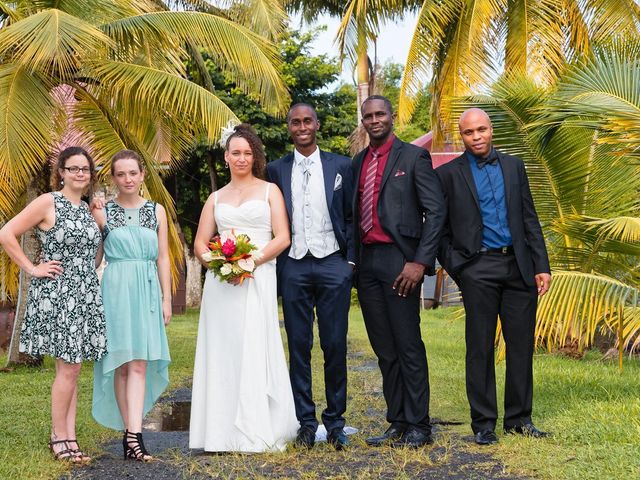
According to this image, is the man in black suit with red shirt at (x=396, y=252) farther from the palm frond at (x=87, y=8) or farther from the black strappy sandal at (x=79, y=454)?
the palm frond at (x=87, y=8)

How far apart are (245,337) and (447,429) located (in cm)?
180

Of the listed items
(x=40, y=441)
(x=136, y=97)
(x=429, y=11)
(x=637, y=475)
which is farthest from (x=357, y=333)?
(x=637, y=475)

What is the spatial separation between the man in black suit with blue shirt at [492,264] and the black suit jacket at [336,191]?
0.67 meters

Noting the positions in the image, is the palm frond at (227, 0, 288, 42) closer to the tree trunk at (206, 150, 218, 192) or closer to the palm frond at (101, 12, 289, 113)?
the palm frond at (101, 12, 289, 113)

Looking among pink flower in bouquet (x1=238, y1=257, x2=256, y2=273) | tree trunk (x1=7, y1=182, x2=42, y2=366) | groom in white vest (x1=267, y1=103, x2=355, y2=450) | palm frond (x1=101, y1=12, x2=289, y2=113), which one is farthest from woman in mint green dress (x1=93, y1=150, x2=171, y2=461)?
tree trunk (x1=7, y1=182, x2=42, y2=366)

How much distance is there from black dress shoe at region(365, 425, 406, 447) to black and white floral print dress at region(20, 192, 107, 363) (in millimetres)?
1920

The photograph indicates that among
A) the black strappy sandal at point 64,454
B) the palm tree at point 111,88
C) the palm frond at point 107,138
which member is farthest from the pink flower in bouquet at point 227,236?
the palm frond at point 107,138

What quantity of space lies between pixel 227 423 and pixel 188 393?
3.86 m

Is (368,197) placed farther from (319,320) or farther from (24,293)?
(24,293)

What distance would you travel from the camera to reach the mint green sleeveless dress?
6.37m

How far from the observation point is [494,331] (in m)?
6.59

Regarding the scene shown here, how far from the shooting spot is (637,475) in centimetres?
524

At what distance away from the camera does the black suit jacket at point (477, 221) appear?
6480 mm

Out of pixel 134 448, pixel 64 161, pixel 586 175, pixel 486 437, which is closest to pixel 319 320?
pixel 486 437
